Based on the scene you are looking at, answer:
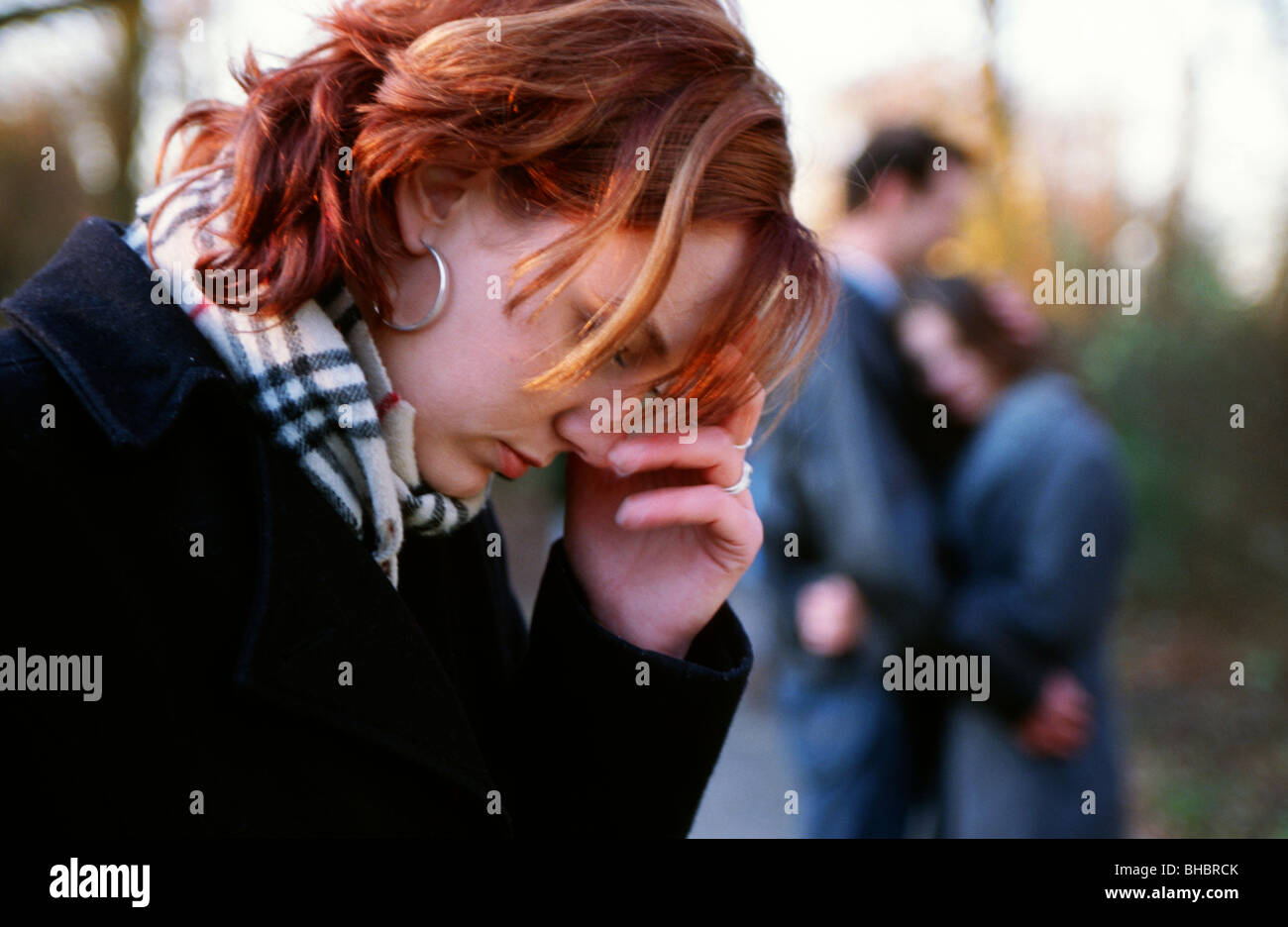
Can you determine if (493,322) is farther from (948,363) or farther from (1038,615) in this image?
(948,363)

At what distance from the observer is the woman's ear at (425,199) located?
1.56 m

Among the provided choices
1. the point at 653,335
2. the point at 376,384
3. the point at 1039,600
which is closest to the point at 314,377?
the point at 376,384

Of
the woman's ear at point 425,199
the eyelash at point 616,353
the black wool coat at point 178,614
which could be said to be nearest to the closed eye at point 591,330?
the eyelash at point 616,353

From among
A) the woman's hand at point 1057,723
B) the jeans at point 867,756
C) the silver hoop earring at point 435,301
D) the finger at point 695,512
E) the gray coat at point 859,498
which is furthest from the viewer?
the jeans at point 867,756

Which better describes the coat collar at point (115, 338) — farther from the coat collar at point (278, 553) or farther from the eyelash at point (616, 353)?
the eyelash at point (616, 353)

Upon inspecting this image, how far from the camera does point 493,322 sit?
155 centimetres

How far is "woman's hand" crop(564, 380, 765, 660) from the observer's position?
1793 mm

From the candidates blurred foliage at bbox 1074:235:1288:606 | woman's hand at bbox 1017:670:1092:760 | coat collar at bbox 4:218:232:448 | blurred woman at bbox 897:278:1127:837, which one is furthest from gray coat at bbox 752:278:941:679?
blurred foliage at bbox 1074:235:1288:606

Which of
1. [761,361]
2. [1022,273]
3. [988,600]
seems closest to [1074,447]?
[988,600]

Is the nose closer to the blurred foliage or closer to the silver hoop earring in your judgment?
the silver hoop earring

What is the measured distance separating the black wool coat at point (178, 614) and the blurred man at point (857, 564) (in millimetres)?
2119

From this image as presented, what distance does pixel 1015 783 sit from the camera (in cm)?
338

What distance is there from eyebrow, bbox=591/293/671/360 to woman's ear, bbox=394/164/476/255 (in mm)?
274
